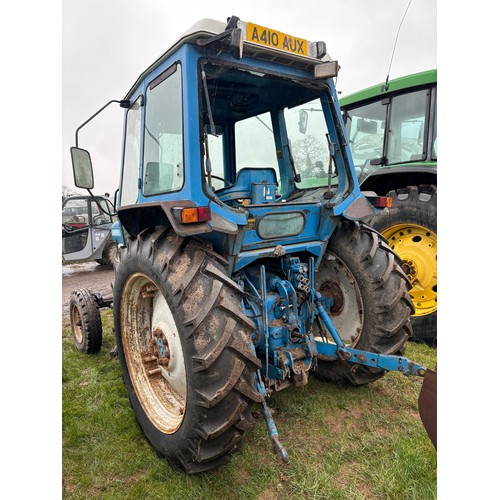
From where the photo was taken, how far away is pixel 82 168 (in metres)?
2.81

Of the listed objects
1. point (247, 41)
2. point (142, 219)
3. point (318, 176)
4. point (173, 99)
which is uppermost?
point (247, 41)

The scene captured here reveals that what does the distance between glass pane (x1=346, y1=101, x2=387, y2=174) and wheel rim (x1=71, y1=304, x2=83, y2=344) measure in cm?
356

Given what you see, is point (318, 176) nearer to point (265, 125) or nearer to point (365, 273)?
point (265, 125)

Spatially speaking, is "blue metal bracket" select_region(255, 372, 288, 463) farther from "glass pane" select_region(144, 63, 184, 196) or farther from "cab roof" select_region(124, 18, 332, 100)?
"cab roof" select_region(124, 18, 332, 100)

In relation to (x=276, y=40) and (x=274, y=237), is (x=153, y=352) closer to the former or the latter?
(x=274, y=237)

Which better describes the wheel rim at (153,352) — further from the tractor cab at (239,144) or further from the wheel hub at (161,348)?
the tractor cab at (239,144)

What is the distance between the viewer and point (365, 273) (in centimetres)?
262

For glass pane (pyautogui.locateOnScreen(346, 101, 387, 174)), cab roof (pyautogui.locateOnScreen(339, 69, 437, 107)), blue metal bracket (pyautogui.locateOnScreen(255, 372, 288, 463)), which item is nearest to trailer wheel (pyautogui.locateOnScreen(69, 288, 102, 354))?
blue metal bracket (pyautogui.locateOnScreen(255, 372, 288, 463))

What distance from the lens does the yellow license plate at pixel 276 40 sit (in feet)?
6.57

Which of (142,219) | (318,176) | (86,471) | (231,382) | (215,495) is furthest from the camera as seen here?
(318,176)

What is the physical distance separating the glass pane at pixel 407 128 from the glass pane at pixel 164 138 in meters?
2.87


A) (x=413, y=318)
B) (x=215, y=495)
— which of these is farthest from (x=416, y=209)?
(x=215, y=495)

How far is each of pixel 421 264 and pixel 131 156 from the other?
2.92 metres

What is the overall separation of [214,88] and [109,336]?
2.95 m
